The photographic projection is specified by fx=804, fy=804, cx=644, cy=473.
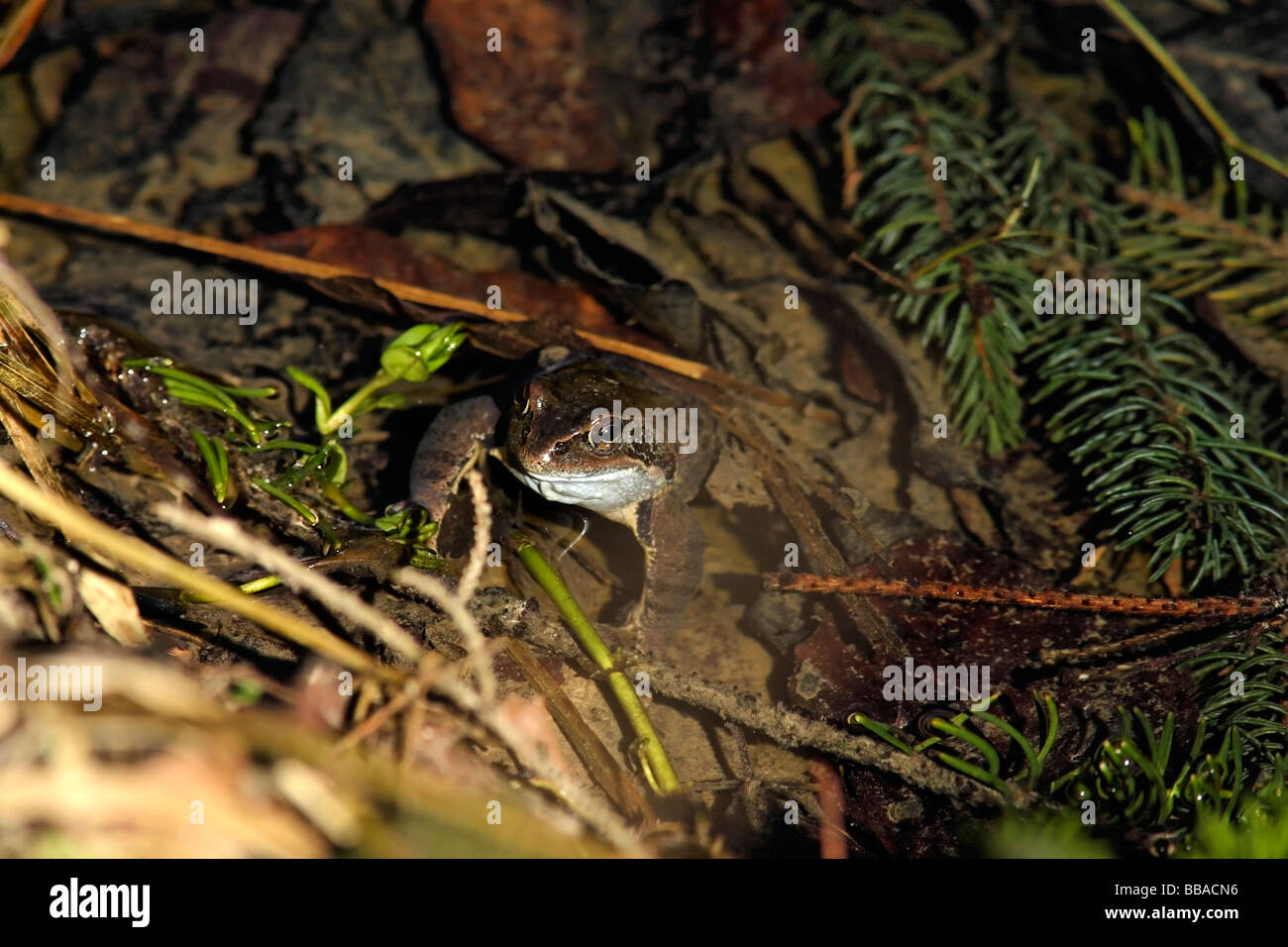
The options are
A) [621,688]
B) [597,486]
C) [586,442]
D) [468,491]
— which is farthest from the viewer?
[468,491]

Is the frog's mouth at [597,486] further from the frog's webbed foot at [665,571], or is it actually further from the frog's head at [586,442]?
the frog's webbed foot at [665,571]

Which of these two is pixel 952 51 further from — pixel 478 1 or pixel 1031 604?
pixel 1031 604

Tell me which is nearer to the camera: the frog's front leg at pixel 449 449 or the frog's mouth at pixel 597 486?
the frog's mouth at pixel 597 486

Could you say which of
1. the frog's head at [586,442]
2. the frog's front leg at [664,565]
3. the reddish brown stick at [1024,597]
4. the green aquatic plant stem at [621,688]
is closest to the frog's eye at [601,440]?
the frog's head at [586,442]

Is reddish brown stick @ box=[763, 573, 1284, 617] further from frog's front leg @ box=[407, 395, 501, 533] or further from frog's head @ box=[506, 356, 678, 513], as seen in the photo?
frog's front leg @ box=[407, 395, 501, 533]

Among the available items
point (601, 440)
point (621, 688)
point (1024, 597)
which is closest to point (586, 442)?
point (601, 440)

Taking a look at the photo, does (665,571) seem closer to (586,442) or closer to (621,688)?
(586,442)
